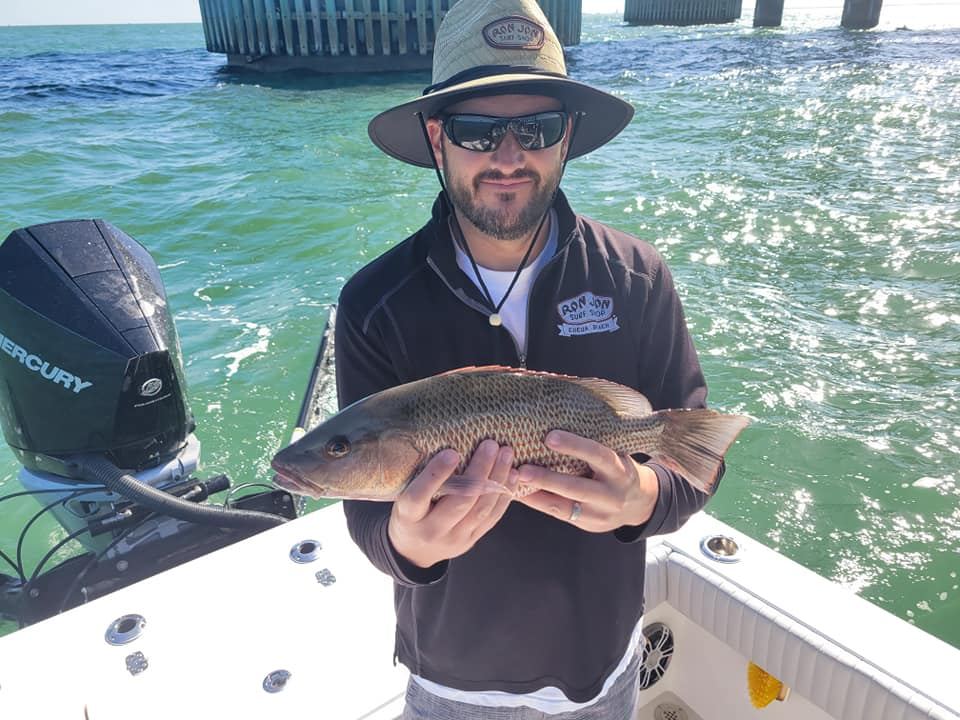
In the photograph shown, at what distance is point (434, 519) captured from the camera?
A: 1.60 m

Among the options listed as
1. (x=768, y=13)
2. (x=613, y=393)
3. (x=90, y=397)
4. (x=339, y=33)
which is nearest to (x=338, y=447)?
(x=613, y=393)

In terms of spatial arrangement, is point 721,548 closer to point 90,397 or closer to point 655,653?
point 655,653

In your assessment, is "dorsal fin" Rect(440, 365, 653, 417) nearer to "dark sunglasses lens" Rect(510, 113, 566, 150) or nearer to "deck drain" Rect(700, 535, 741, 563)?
"dark sunglasses lens" Rect(510, 113, 566, 150)

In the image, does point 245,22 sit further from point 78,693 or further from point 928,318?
point 78,693

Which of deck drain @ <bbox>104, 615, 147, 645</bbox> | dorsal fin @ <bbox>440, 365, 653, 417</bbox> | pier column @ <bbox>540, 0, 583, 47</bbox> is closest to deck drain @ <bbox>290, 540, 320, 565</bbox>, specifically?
deck drain @ <bbox>104, 615, 147, 645</bbox>

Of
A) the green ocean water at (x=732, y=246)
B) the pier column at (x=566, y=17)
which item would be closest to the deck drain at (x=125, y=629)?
the green ocean water at (x=732, y=246)

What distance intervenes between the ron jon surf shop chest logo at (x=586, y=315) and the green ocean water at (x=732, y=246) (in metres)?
4.00

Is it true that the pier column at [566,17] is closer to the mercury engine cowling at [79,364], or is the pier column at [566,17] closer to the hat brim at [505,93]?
the mercury engine cowling at [79,364]

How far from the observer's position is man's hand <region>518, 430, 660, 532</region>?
1.65 metres

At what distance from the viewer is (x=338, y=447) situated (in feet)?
5.90

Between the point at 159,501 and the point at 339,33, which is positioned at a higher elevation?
the point at 339,33

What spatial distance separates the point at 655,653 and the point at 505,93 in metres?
2.62

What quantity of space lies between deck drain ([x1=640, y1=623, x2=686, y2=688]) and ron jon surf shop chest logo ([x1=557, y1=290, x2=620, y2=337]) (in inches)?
68.6

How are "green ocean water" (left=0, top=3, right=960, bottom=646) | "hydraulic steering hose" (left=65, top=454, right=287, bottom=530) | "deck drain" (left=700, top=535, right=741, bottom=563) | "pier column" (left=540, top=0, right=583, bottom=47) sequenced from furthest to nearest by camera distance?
"pier column" (left=540, top=0, right=583, bottom=47) → "green ocean water" (left=0, top=3, right=960, bottom=646) → "hydraulic steering hose" (left=65, top=454, right=287, bottom=530) → "deck drain" (left=700, top=535, right=741, bottom=563)
